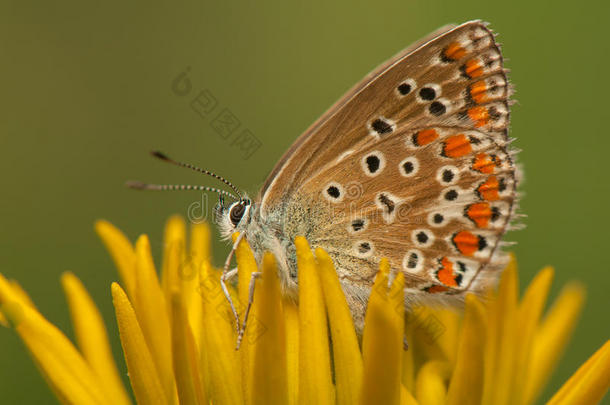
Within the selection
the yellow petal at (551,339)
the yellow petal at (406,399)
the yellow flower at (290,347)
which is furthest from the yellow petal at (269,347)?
the yellow petal at (551,339)

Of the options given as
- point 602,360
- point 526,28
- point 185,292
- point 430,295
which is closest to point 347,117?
point 430,295

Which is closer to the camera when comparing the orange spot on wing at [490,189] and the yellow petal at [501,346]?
the yellow petal at [501,346]

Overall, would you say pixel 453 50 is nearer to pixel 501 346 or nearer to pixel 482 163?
pixel 482 163

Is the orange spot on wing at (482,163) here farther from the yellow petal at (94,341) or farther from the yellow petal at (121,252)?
the yellow petal at (94,341)

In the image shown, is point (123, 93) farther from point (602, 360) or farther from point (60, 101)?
point (602, 360)

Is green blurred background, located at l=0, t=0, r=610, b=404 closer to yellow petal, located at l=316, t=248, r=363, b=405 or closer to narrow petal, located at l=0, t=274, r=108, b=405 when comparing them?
narrow petal, located at l=0, t=274, r=108, b=405

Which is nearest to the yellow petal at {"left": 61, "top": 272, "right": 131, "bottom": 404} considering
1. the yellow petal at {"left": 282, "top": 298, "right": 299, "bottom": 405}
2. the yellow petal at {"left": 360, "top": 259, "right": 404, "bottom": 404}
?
the yellow petal at {"left": 282, "top": 298, "right": 299, "bottom": 405}
